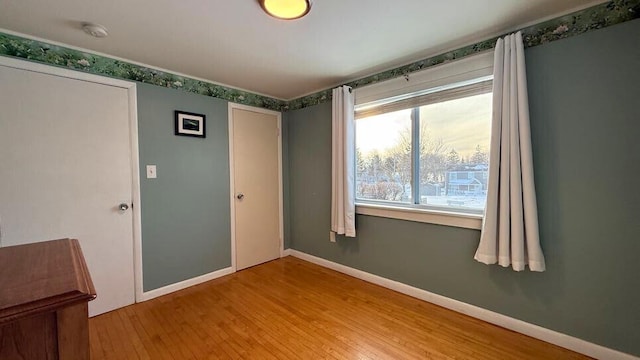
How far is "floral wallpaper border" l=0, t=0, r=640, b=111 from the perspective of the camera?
1592 millimetres

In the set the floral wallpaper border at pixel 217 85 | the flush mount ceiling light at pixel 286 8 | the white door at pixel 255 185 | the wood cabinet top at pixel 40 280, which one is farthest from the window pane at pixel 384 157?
the wood cabinet top at pixel 40 280

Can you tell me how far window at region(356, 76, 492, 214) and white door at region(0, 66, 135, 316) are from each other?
2310 mm

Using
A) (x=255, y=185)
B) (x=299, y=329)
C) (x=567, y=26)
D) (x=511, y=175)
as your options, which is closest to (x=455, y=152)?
(x=511, y=175)

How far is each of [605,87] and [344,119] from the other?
191 cm

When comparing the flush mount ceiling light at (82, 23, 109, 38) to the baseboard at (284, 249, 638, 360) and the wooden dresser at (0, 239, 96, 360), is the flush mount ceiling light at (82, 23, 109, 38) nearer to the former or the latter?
the wooden dresser at (0, 239, 96, 360)

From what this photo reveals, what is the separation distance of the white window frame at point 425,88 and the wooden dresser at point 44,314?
2.28m

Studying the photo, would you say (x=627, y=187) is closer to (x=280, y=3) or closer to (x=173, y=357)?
(x=280, y=3)

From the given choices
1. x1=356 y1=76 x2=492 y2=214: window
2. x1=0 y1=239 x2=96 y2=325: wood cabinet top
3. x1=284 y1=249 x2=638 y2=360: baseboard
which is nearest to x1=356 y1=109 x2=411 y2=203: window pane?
x1=356 y1=76 x2=492 y2=214: window

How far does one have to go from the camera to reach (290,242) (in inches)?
147

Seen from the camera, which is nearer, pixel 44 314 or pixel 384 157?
pixel 44 314

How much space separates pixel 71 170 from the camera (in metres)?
2.07

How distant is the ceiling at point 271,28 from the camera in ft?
5.22

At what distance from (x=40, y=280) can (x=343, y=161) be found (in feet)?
7.86

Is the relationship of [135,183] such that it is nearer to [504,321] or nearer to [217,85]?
[217,85]
